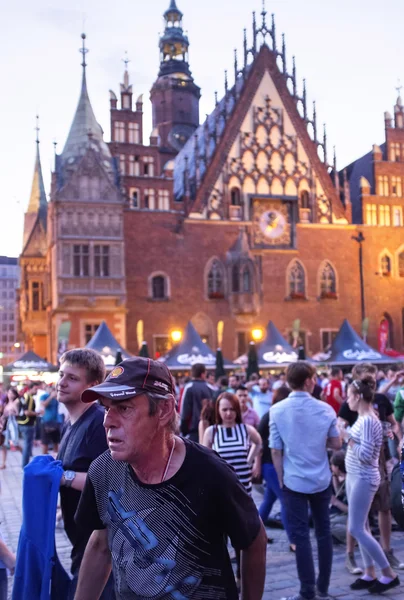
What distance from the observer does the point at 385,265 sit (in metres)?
36.7

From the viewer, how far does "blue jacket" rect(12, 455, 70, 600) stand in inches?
134

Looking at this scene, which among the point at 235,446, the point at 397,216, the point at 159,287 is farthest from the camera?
the point at 397,216

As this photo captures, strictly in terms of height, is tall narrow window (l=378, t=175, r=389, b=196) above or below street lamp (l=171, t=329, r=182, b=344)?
above

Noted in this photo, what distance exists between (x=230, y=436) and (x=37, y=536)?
3.38 metres

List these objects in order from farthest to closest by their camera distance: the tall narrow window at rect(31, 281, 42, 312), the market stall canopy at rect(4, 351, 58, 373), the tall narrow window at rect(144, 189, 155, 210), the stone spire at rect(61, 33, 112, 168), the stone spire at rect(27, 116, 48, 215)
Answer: the stone spire at rect(27, 116, 48, 215) < the tall narrow window at rect(31, 281, 42, 312) < the tall narrow window at rect(144, 189, 155, 210) < the stone spire at rect(61, 33, 112, 168) < the market stall canopy at rect(4, 351, 58, 373)

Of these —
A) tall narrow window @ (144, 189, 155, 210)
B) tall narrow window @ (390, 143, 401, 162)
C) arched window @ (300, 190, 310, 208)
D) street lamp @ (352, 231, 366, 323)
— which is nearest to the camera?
tall narrow window @ (144, 189, 155, 210)

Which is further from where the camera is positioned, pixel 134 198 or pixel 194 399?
pixel 134 198

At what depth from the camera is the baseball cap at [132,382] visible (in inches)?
98.7

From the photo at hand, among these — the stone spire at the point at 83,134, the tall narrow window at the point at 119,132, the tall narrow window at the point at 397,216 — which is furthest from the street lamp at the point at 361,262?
the stone spire at the point at 83,134

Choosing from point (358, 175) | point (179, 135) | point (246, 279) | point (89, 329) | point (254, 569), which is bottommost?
point (254, 569)

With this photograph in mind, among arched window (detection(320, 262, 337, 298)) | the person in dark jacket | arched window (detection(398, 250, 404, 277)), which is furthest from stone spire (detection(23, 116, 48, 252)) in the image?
the person in dark jacket

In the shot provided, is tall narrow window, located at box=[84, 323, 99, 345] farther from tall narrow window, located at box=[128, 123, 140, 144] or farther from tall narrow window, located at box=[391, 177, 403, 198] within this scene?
tall narrow window, located at box=[391, 177, 403, 198]

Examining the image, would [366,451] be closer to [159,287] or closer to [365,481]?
[365,481]

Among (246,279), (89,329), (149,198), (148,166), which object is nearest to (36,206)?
(148,166)
